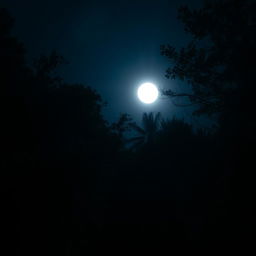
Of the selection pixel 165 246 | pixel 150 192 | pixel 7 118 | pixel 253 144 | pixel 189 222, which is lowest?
pixel 165 246

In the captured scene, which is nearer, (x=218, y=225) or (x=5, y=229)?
(x=5, y=229)

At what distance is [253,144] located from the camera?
25.0ft

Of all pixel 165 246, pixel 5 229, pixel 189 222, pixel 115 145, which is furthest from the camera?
pixel 189 222

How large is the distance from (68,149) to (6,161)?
2664mm

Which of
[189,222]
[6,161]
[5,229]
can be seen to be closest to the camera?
[5,229]

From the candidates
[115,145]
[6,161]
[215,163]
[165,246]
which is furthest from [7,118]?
[215,163]

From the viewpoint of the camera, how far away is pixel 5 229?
5965 millimetres

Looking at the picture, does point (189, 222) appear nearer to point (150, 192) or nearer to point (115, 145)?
point (150, 192)

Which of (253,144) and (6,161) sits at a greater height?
(253,144)

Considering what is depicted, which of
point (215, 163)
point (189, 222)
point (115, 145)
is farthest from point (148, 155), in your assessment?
point (115, 145)

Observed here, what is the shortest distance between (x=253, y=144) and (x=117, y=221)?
10.2m

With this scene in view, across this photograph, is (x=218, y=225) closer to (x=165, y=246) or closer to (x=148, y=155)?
(x=165, y=246)

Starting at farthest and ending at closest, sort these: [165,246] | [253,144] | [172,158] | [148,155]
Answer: [148,155] → [172,158] → [165,246] → [253,144]

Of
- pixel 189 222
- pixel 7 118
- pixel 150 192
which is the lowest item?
pixel 189 222
